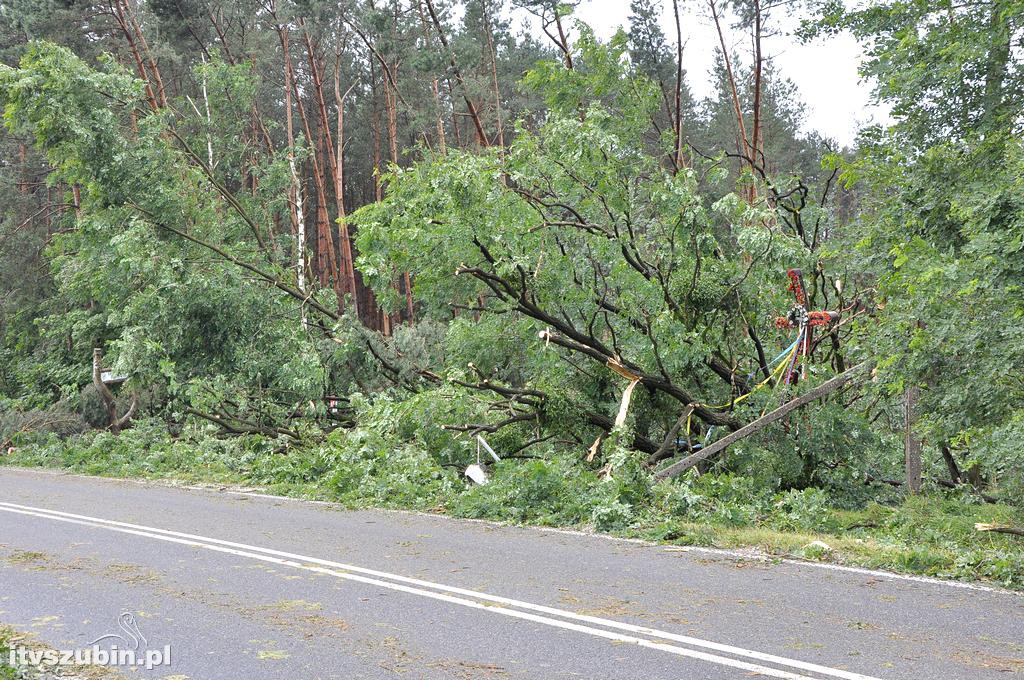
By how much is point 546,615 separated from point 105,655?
2.80 m

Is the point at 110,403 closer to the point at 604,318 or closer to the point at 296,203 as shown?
the point at 296,203

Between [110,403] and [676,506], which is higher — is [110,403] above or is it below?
above

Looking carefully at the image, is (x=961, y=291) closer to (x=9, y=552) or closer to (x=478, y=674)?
(x=478, y=674)

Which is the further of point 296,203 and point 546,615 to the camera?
point 296,203

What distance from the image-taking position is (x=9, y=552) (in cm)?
841

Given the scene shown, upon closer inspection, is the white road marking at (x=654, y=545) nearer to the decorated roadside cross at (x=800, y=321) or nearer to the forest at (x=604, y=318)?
the forest at (x=604, y=318)

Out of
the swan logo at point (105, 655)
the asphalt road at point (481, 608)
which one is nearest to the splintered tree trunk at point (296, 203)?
the asphalt road at point (481, 608)

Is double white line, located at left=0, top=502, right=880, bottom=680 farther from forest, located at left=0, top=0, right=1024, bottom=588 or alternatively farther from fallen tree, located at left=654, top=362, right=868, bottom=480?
fallen tree, located at left=654, top=362, right=868, bottom=480

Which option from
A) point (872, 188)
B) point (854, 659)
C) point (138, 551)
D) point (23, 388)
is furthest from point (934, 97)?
point (23, 388)

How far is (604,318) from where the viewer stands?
517 inches

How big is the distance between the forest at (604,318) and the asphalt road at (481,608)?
1.07 m

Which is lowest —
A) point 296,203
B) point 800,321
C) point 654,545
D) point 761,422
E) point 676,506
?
point 654,545

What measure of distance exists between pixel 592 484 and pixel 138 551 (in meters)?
4.96

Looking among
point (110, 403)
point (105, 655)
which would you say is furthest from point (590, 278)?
point (110, 403)
